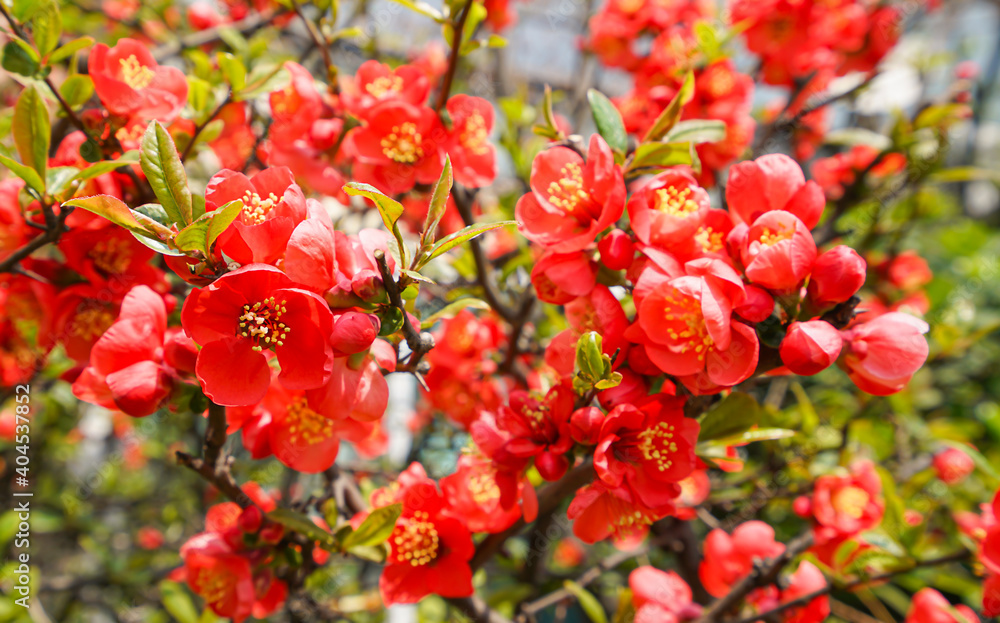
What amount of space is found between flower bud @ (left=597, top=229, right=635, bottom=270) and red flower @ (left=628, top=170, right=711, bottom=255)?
0.07ft

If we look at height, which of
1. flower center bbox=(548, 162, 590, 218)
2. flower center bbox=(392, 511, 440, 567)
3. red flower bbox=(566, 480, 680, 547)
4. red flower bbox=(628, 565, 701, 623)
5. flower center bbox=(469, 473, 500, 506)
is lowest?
red flower bbox=(628, 565, 701, 623)

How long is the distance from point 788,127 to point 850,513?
3.16 feet

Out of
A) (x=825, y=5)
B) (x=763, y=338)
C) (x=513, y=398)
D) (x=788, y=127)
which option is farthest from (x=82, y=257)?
(x=825, y=5)

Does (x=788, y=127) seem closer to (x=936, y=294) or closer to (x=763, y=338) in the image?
(x=763, y=338)

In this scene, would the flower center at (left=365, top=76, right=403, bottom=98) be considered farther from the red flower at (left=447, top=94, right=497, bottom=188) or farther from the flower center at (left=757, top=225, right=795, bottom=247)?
the flower center at (left=757, top=225, right=795, bottom=247)

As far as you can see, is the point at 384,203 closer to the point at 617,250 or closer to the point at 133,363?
the point at 617,250

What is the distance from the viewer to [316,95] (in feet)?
3.32

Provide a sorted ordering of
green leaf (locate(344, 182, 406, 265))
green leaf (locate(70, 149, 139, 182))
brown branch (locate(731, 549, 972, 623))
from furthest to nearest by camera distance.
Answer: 1. brown branch (locate(731, 549, 972, 623))
2. green leaf (locate(70, 149, 139, 182))
3. green leaf (locate(344, 182, 406, 265))

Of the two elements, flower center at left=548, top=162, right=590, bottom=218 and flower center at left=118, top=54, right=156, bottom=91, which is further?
flower center at left=118, top=54, right=156, bottom=91

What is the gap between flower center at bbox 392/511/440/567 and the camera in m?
0.85

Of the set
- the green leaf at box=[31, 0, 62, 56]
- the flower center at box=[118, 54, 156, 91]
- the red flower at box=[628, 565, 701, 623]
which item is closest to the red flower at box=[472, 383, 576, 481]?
the red flower at box=[628, 565, 701, 623]

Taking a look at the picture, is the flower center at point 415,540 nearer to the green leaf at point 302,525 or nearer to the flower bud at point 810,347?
the green leaf at point 302,525

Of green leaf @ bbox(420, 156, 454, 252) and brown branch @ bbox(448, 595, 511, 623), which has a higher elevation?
green leaf @ bbox(420, 156, 454, 252)

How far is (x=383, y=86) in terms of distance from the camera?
39.7 inches
